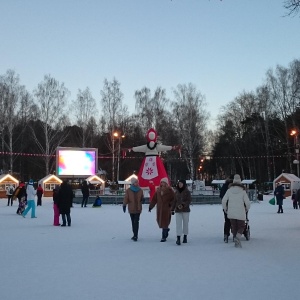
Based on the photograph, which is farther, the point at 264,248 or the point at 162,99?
the point at 162,99

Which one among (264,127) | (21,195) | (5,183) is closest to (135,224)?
(21,195)

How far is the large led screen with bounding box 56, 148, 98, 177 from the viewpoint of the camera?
140ft

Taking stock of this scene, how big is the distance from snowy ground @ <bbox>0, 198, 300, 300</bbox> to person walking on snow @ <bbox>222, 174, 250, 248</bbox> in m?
0.37

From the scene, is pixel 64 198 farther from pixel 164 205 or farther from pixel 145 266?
pixel 145 266

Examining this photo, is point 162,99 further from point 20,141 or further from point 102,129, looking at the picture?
point 20,141

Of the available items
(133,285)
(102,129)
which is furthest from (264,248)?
(102,129)

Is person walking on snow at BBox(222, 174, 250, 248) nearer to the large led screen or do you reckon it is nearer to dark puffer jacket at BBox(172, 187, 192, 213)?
dark puffer jacket at BBox(172, 187, 192, 213)

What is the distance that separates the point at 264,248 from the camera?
10000 millimetres

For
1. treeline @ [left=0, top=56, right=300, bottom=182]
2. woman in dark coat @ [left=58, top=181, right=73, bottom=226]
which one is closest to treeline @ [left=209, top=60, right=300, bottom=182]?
treeline @ [left=0, top=56, right=300, bottom=182]

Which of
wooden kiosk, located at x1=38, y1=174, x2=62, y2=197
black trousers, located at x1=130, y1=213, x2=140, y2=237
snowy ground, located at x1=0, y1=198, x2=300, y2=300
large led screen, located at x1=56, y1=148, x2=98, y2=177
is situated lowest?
snowy ground, located at x1=0, y1=198, x2=300, y2=300

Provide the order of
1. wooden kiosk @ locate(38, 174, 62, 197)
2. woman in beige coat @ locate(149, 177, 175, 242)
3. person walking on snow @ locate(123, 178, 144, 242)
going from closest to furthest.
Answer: woman in beige coat @ locate(149, 177, 175, 242) → person walking on snow @ locate(123, 178, 144, 242) → wooden kiosk @ locate(38, 174, 62, 197)

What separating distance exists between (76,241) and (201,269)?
472 cm

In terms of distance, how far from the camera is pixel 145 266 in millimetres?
7898

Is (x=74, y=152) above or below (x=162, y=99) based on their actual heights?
below
